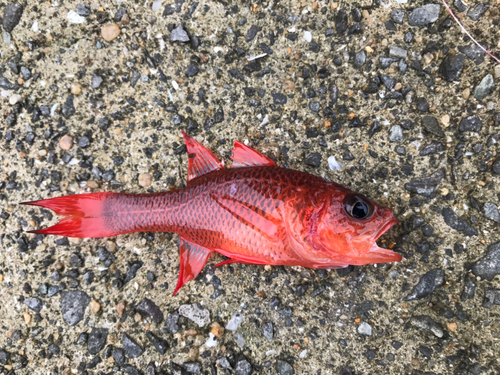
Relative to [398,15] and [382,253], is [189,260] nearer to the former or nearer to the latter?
[382,253]

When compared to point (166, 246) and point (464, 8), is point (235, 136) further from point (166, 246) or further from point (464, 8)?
point (464, 8)

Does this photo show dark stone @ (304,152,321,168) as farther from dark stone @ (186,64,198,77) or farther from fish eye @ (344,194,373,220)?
dark stone @ (186,64,198,77)

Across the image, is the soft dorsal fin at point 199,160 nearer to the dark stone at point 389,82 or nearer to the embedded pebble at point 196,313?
the embedded pebble at point 196,313

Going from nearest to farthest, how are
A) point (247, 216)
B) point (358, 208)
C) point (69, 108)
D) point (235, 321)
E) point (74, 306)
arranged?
point (358, 208), point (247, 216), point (235, 321), point (74, 306), point (69, 108)

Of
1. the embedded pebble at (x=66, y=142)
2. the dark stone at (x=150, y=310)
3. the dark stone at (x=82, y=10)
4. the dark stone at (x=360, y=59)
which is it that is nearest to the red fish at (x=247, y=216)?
the dark stone at (x=150, y=310)

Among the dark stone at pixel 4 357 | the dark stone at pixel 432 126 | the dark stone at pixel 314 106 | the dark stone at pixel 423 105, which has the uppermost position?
the dark stone at pixel 423 105

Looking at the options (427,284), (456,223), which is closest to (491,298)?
(427,284)

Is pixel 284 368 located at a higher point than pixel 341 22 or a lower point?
lower
